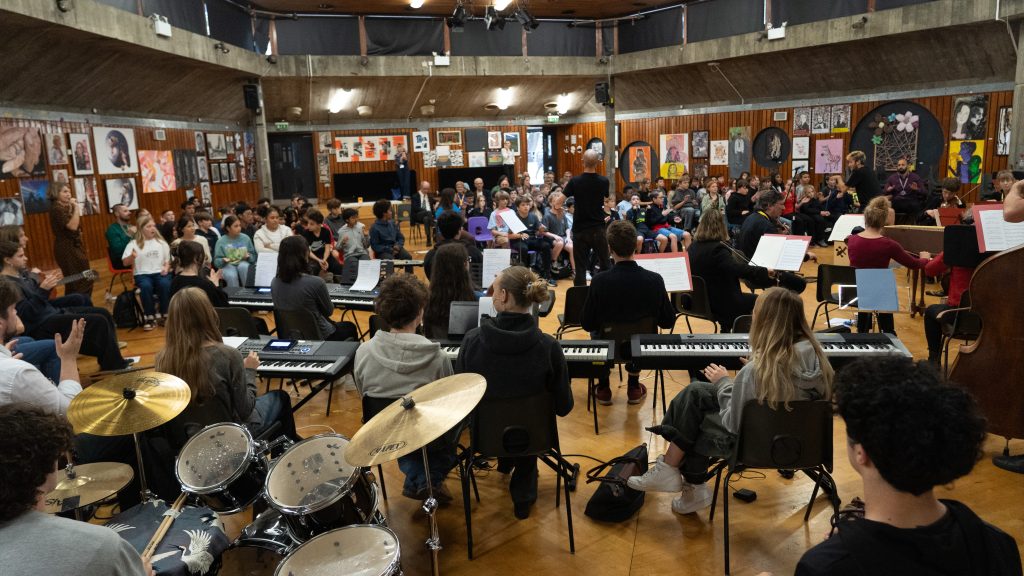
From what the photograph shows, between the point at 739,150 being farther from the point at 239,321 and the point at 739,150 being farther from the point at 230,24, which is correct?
the point at 239,321

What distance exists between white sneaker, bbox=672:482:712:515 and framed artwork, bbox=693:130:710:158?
14520mm

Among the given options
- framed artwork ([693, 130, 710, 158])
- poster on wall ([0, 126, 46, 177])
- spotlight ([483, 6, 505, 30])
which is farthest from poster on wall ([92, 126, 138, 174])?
framed artwork ([693, 130, 710, 158])

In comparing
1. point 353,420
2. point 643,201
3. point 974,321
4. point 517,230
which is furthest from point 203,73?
point 974,321

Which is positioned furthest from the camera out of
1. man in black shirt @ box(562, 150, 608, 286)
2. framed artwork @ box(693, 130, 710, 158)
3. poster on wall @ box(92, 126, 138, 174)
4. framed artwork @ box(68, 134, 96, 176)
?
framed artwork @ box(693, 130, 710, 158)

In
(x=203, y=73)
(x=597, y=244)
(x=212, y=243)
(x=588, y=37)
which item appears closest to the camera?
(x=597, y=244)

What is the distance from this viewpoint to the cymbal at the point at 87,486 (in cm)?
252

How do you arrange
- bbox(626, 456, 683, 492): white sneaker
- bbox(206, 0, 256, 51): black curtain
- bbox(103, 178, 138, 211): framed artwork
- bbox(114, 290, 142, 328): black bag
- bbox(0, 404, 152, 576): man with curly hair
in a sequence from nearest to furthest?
bbox(0, 404, 152, 576): man with curly hair < bbox(626, 456, 683, 492): white sneaker < bbox(114, 290, 142, 328): black bag < bbox(103, 178, 138, 211): framed artwork < bbox(206, 0, 256, 51): black curtain

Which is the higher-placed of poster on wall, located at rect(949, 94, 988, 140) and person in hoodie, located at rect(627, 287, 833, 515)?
poster on wall, located at rect(949, 94, 988, 140)

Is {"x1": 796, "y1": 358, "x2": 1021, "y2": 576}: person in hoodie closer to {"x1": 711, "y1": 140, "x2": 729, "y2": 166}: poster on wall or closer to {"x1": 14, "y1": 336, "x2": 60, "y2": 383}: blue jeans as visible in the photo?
{"x1": 14, "y1": 336, "x2": 60, "y2": 383}: blue jeans

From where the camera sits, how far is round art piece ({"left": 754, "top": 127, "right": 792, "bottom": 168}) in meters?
15.1

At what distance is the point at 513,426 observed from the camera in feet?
10.3

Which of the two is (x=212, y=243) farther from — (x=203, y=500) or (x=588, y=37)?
(x=588, y=37)

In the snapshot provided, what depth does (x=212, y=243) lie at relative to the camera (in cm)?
862

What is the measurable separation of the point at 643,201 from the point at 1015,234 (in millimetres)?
8223
